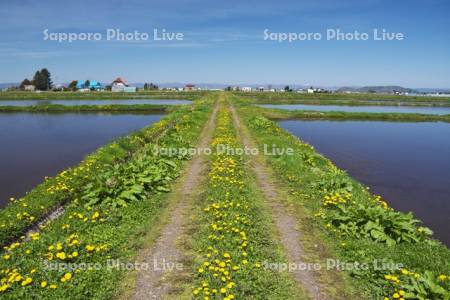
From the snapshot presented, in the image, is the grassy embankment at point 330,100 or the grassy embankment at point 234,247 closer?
the grassy embankment at point 234,247

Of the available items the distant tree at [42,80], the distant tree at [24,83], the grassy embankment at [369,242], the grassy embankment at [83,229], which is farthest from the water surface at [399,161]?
the distant tree at [24,83]

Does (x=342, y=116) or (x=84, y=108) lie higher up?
(x=84, y=108)

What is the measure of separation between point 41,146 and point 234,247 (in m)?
25.5

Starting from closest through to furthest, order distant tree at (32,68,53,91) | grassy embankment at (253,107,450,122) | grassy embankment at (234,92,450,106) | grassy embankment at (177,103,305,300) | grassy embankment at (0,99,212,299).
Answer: grassy embankment at (0,99,212,299) → grassy embankment at (177,103,305,300) → grassy embankment at (253,107,450,122) → grassy embankment at (234,92,450,106) → distant tree at (32,68,53,91)

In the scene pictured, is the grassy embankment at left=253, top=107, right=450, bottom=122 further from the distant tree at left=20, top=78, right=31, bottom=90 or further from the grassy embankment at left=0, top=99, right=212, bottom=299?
the distant tree at left=20, top=78, right=31, bottom=90

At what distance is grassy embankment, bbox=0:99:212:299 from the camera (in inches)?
303

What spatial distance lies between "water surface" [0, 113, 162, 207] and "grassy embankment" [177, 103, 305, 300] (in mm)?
10269

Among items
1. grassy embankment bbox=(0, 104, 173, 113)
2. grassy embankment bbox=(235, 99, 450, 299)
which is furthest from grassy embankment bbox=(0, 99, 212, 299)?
grassy embankment bbox=(0, 104, 173, 113)

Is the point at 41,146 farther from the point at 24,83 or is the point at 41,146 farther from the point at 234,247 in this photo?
the point at 24,83

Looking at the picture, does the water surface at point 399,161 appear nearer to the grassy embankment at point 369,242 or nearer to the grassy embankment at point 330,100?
the grassy embankment at point 369,242

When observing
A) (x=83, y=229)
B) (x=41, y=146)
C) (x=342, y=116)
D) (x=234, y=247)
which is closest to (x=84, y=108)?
(x=41, y=146)

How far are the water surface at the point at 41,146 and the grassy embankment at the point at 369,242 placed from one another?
13713 mm

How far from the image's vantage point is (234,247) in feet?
31.3

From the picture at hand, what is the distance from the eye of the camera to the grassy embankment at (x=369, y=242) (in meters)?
7.85
